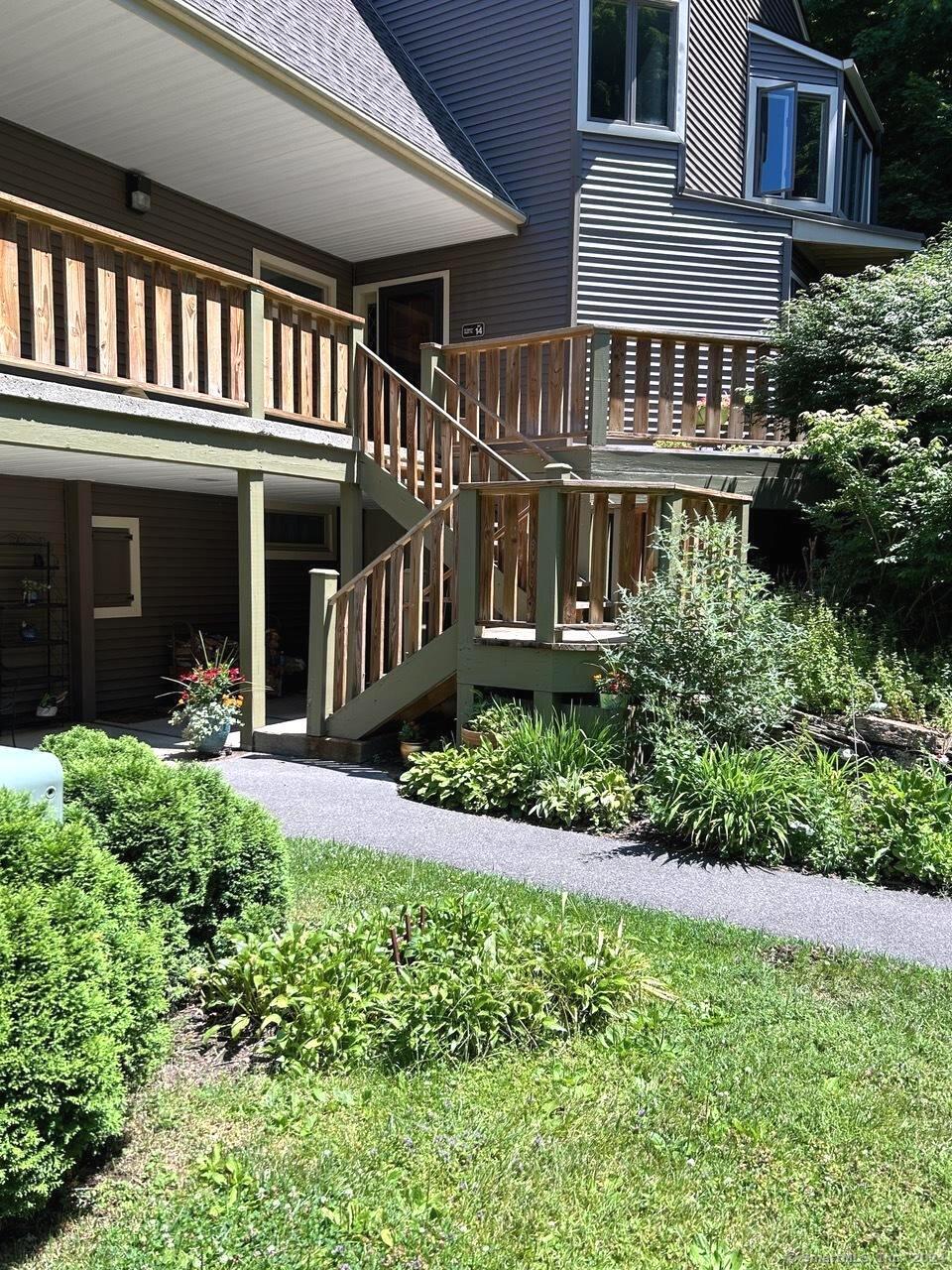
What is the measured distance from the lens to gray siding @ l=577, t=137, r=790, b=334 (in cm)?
1136

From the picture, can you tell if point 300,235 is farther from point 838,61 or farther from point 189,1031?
point 189,1031

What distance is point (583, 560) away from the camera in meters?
9.37

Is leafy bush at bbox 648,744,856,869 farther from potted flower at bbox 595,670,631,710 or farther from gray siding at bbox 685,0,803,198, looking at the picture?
gray siding at bbox 685,0,803,198

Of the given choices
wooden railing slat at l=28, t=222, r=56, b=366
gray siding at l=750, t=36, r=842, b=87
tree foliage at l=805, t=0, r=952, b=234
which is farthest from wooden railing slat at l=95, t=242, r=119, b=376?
tree foliage at l=805, t=0, r=952, b=234

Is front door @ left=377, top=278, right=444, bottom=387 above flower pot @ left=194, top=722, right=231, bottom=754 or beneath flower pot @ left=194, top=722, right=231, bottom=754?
above

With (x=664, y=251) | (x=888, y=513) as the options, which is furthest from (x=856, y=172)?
(x=888, y=513)

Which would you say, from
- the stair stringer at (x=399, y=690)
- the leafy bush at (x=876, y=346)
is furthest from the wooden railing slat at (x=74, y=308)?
the leafy bush at (x=876, y=346)

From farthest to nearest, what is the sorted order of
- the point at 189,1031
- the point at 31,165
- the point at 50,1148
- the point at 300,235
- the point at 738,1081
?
the point at 300,235
the point at 31,165
the point at 189,1031
the point at 738,1081
the point at 50,1148

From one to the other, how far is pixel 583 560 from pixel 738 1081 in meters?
6.72

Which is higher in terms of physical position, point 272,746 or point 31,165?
point 31,165

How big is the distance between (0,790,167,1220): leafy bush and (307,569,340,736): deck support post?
17.3ft

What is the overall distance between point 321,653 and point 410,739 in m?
1.14

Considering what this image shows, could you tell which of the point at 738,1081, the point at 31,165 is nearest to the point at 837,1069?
the point at 738,1081

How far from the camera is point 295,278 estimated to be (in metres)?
11.8
